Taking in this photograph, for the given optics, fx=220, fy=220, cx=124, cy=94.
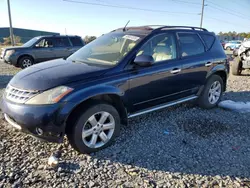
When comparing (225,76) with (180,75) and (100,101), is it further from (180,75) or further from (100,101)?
(100,101)

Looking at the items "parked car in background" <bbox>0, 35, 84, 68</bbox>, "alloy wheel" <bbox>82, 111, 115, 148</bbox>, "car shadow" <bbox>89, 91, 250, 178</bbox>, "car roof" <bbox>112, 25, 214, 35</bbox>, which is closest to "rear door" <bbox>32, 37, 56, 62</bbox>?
"parked car in background" <bbox>0, 35, 84, 68</bbox>

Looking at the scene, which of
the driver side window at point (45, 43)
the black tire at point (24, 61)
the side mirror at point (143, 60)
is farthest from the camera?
the driver side window at point (45, 43)

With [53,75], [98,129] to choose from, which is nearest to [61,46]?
[53,75]

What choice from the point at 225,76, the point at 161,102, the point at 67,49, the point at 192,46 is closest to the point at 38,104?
the point at 161,102

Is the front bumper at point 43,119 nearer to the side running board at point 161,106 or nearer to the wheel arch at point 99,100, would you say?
the wheel arch at point 99,100

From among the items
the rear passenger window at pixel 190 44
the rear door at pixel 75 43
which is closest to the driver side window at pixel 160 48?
the rear passenger window at pixel 190 44

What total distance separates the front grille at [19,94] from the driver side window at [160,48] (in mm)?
1746

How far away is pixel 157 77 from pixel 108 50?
1.00 metres

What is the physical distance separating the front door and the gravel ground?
0.55 meters

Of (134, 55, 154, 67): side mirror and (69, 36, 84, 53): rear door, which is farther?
(69, 36, 84, 53): rear door

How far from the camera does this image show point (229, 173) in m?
2.77

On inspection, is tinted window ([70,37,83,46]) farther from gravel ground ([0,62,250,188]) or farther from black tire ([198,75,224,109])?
black tire ([198,75,224,109])

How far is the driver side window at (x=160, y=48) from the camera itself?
3.68m

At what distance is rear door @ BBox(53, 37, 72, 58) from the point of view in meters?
11.0
